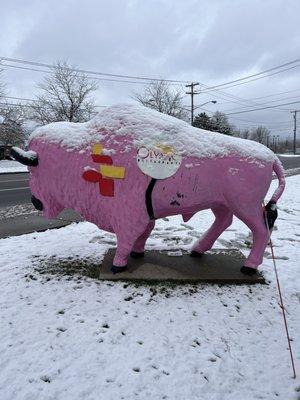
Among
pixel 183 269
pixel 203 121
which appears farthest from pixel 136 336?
pixel 203 121

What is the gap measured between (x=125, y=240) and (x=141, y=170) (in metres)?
0.80

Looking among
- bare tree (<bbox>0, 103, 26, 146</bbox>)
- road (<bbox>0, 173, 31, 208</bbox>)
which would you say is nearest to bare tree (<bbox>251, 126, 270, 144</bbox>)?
bare tree (<bbox>0, 103, 26, 146</bbox>)

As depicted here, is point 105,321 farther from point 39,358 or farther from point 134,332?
point 39,358

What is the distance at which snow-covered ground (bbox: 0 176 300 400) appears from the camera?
271 cm

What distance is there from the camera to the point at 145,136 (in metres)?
4.19

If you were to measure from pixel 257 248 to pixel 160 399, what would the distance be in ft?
7.90

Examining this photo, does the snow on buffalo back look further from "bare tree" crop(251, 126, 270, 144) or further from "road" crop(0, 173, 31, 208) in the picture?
"bare tree" crop(251, 126, 270, 144)

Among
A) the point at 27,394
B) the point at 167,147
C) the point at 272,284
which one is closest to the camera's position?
the point at 27,394

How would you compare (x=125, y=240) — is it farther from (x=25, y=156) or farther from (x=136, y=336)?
(x=25, y=156)

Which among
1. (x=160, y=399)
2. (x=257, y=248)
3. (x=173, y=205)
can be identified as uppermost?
(x=173, y=205)

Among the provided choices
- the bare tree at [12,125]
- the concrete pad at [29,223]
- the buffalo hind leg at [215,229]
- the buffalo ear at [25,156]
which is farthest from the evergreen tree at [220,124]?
the buffalo ear at [25,156]

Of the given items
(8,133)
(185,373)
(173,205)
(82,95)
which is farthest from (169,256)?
(82,95)

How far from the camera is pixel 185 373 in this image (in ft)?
9.37

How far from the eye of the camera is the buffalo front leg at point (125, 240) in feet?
14.0
